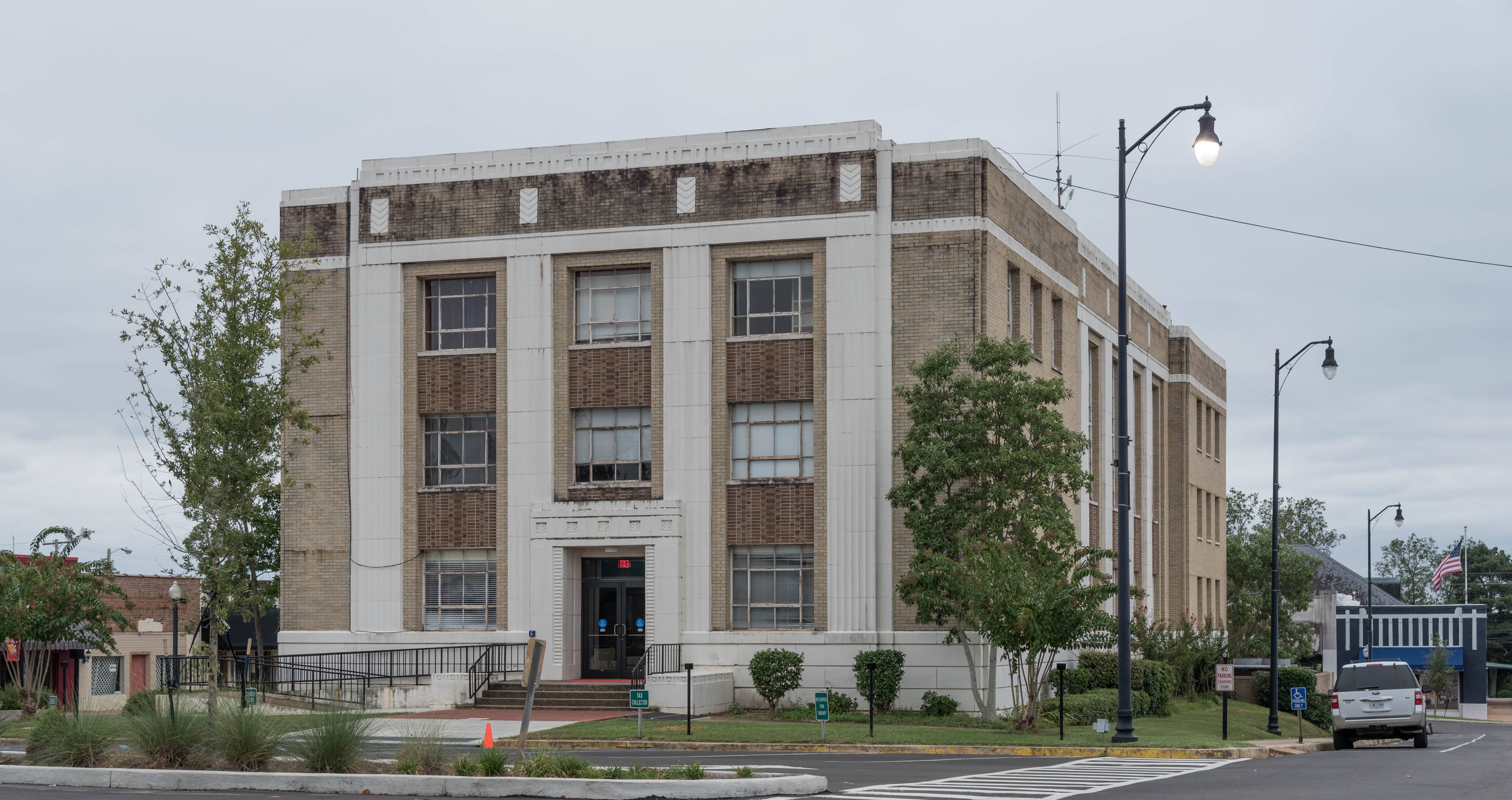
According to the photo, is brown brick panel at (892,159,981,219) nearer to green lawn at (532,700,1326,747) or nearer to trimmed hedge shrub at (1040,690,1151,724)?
trimmed hedge shrub at (1040,690,1151,724)

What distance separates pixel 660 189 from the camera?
124 feet

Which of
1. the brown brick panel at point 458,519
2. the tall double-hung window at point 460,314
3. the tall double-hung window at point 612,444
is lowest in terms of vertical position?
the brown brick panel at point 458,519

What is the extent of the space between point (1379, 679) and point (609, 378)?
59.2ft

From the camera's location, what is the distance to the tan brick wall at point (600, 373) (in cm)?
3762

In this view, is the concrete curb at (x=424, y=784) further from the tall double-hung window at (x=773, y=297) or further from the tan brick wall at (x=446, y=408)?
the tan brick wall at (x=446, y=408)

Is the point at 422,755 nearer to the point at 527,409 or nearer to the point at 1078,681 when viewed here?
the point at 527,409

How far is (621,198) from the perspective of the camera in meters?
37.9

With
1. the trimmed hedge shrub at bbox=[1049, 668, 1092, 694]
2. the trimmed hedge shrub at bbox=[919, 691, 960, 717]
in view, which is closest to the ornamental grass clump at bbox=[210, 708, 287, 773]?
the trimmed hedge shrub at bbox=[919, 691, 960, 717]

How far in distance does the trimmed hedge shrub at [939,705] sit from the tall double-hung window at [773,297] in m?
8.70

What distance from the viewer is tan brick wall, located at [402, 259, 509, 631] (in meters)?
38.5

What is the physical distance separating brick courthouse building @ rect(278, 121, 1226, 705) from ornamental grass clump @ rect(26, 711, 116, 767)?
58.6 feet

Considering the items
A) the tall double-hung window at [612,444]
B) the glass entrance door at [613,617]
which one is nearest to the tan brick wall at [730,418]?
the tall double-hung window at [612,444]

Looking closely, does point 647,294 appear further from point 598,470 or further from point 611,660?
point 611,660

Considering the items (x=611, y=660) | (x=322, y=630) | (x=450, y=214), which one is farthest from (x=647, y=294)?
(x=322, y=630)
